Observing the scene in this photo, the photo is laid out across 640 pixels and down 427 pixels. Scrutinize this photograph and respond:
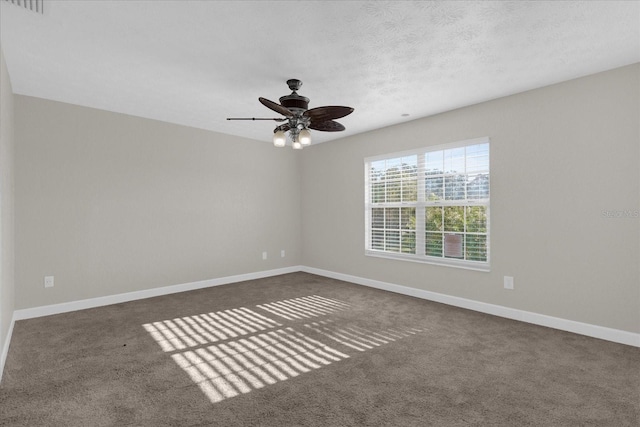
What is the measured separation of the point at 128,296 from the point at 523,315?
4831 millimetres

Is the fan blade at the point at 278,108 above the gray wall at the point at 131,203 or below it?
above

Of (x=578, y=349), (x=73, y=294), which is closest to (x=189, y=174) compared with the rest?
(x=73, y=294)

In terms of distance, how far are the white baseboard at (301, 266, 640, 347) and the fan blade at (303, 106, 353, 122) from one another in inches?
108

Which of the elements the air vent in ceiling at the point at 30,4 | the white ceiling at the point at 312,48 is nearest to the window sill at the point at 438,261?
the white ceiling at the point at 312,48

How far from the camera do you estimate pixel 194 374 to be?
2.45 m

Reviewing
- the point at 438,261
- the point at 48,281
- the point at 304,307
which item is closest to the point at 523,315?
the point at 438,261

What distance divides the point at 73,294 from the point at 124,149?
1919mm

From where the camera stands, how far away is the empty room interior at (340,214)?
217 centimetres

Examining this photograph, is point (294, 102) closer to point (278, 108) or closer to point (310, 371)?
point (278, 108)

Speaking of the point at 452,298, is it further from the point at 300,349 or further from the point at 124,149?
the point at 124,149

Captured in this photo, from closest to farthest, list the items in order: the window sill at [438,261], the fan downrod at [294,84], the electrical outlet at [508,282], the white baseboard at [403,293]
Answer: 1. the white baseboard at [403,293]
2. the fan downrod at [294,84]
3. the electrical outlet at [508,282]
4. the window sill at [438,261]

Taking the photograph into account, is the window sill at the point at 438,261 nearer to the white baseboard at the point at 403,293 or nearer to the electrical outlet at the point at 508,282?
the electrical outlet at the point at 508,282

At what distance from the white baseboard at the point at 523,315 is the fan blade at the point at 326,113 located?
273 cm

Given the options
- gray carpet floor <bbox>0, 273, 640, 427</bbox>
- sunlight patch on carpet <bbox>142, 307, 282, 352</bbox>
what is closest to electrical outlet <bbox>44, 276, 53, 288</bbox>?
gray carpet floor <bbox>0, 273, 640, 427</bbox>
